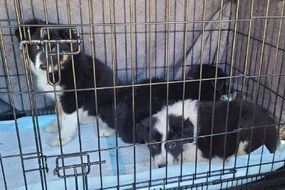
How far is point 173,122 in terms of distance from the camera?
2023mm

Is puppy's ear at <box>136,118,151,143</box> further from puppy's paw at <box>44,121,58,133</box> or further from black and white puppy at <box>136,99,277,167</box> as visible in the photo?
puppy's paw at <box>44,121,58,133</box>

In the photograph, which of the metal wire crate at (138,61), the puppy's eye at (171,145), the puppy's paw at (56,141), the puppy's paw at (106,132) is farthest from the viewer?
the puppy's paw at (106,132)

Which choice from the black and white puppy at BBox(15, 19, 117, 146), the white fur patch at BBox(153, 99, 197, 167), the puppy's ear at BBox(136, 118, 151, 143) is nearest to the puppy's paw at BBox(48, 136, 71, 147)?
the black and white puppy at BBox(15, 19, 117, 146)

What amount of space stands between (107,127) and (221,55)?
1348 millimetres

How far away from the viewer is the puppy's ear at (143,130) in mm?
2072

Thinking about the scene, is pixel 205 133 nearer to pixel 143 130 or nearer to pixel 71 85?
pixel 143 130

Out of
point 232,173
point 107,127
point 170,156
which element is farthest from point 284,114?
point 107,127

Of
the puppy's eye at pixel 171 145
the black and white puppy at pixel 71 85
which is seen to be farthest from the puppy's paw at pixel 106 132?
the puppy's eye at pixel 171 145

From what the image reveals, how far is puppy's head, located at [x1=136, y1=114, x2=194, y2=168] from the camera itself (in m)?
1.94

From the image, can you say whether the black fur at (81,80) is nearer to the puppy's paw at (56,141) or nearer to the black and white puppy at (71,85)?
the black and white puppy at (71,85)

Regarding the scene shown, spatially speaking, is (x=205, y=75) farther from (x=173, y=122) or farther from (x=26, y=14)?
(x=26, y=14)

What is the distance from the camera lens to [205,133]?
203 cm

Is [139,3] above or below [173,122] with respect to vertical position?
above

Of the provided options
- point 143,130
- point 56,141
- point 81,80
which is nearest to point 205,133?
point 143,130
